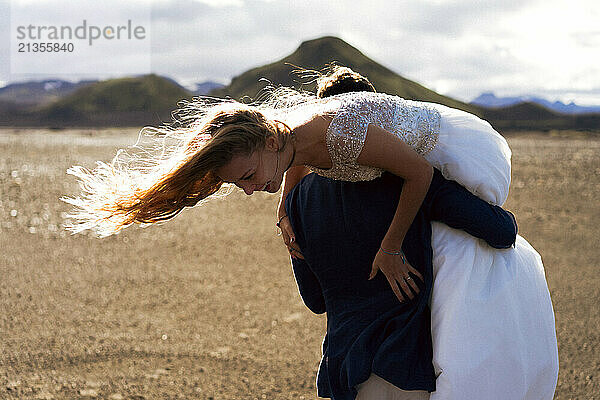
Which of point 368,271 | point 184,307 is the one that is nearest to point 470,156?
point 368,271

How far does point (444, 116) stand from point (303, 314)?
384 centimetres

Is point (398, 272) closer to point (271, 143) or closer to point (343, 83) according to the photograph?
point (271, 143)

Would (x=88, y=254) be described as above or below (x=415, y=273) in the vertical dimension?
below

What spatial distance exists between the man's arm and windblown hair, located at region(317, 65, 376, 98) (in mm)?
528

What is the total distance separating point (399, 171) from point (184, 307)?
439cm

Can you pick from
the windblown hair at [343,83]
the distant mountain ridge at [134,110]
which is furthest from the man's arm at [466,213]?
the distant mountain ridge at [134,110]

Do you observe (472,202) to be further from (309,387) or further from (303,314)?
(303,314)

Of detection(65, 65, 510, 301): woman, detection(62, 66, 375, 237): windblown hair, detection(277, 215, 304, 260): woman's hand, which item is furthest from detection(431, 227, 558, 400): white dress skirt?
detection(62, 66, 375, 237): windblown hair

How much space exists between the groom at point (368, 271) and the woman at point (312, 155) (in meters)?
0.09

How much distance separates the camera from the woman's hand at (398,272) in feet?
8.08

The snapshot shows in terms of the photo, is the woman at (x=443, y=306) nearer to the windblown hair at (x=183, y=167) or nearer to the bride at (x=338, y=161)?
the bride at (x=338, y=161)

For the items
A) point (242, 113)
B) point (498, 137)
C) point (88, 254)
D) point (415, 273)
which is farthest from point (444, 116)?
point (88, 254)

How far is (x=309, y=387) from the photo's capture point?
15.1 ft

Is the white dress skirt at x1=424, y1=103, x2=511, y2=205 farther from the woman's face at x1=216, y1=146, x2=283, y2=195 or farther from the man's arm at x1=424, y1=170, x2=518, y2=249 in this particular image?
the woman's face at x1=216, y1=146, x2=283, y2=195
